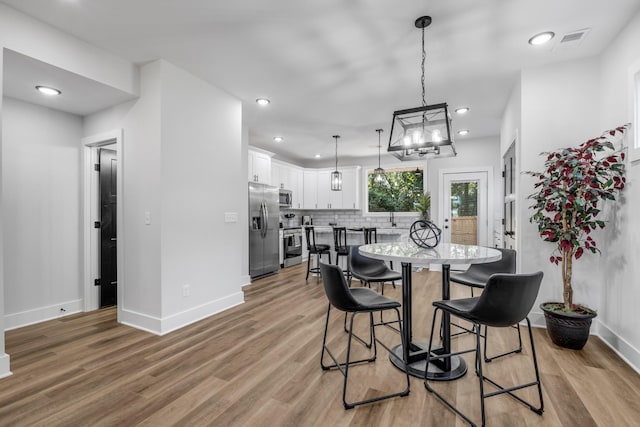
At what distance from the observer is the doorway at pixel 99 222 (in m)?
3.71

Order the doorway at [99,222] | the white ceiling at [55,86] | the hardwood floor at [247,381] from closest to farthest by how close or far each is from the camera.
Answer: the hardwood floor at [247,381] → the white ceiling at [55,86] → the doorway at [99,222]

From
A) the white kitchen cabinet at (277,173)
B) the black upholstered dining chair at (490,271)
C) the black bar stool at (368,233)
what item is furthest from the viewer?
the white kitchen cabinet at (277,173)

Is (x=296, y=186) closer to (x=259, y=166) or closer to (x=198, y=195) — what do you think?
(x=259, y=166)

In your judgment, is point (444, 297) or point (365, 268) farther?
point (365, 268)

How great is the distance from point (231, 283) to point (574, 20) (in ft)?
13.7

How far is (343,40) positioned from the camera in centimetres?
271

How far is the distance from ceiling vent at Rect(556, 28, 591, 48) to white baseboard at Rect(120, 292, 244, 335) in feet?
14.0

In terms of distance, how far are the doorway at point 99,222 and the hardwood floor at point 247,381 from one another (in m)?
0.61

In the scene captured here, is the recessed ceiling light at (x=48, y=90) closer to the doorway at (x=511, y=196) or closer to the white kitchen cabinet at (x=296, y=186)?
the white kitchen cabinet at (x=296, y=186)

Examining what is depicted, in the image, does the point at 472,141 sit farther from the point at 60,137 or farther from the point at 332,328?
the point at 60,137

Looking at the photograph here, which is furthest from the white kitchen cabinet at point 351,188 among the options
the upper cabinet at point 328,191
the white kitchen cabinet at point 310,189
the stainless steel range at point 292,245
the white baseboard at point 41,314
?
the white baseboard at point 41,314

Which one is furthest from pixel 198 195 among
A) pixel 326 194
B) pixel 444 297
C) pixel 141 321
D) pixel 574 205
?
pixel 326 194

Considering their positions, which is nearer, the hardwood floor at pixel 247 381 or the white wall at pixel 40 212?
the hardwood floor at pixel 247 381

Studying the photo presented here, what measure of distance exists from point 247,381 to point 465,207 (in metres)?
5.42
